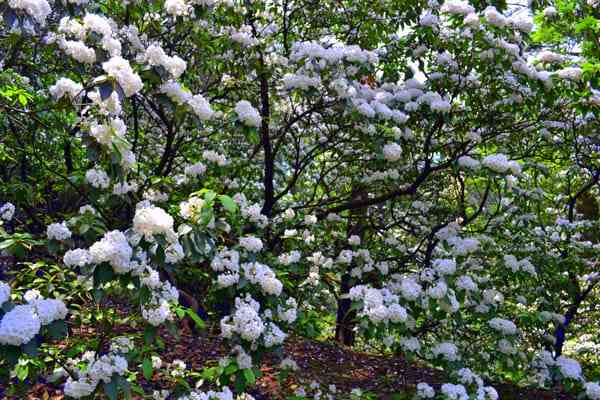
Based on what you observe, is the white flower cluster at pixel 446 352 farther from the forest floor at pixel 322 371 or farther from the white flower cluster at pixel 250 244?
the white flower cluster at pixel 250 244

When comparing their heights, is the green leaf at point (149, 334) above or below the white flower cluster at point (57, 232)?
below

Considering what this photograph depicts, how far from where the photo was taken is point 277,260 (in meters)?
3.71

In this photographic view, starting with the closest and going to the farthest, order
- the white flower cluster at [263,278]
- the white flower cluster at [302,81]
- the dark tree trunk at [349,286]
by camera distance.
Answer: the white flower cluster at [263,278]
the white flower cluster at [302,81]
the dark tree trunk at [349,286]

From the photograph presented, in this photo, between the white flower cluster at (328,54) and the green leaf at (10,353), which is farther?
the white flower cluster at (328,54)

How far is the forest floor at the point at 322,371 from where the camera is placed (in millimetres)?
4133

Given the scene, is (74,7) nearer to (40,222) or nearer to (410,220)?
(40,222)

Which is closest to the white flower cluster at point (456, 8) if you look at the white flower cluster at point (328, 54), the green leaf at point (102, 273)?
the white flower cluster at point (328, 54)

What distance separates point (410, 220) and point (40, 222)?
12.4 feet

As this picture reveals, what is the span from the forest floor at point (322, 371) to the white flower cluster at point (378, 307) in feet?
3.85

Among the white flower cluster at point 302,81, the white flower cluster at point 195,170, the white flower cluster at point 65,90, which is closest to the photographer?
the white flower cluster at point 65,90

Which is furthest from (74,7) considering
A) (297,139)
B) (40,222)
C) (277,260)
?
(297,139)

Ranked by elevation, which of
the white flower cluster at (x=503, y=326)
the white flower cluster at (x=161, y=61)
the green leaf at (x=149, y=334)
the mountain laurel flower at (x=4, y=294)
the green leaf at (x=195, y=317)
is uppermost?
the white flower cluster at (x=161, y=61)

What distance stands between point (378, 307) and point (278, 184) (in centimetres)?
304

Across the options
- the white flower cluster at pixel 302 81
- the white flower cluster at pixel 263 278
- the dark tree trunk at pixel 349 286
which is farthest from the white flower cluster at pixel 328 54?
the white flower cluster at pixel 263 278
